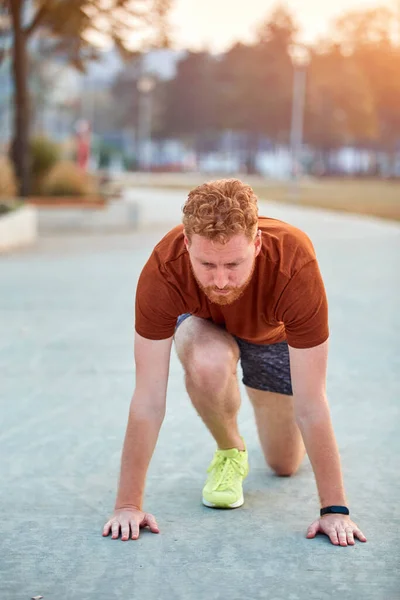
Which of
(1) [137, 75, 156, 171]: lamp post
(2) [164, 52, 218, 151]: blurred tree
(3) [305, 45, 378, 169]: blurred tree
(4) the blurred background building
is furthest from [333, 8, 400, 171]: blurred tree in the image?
(1) [137, 75, 156, 171]: lamp post

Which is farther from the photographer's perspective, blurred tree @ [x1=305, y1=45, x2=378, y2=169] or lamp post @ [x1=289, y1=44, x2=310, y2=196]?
blurred tree @ [x1=305, y1=45, x2=378, y2=169]

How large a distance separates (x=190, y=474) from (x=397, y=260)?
10057mm

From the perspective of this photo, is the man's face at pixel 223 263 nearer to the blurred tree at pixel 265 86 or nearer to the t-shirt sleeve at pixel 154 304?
the t-shirt sleeve at pixel 154 304

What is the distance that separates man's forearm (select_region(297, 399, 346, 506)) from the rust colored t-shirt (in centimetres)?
26

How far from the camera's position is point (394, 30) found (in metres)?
87.3

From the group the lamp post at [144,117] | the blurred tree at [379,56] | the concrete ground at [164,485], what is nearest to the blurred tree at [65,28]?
the concrete ground at [164,485]

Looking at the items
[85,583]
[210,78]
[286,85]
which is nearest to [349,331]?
[85,583]

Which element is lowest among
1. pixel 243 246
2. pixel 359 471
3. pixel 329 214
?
pixel 329 214

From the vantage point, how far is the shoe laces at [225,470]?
4.19m

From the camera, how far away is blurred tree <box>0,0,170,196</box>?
19484 millimetres

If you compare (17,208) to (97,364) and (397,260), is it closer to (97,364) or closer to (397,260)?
(397,260)

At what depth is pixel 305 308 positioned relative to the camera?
357cm

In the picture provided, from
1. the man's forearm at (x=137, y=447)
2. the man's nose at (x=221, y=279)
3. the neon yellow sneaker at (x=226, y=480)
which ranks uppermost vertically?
the man's nose at (x=221, y=279)

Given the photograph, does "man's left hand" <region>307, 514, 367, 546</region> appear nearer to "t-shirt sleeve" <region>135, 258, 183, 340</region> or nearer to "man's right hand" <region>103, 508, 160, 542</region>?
"man's right hand" <region>103, 508, 160, 542</region>
